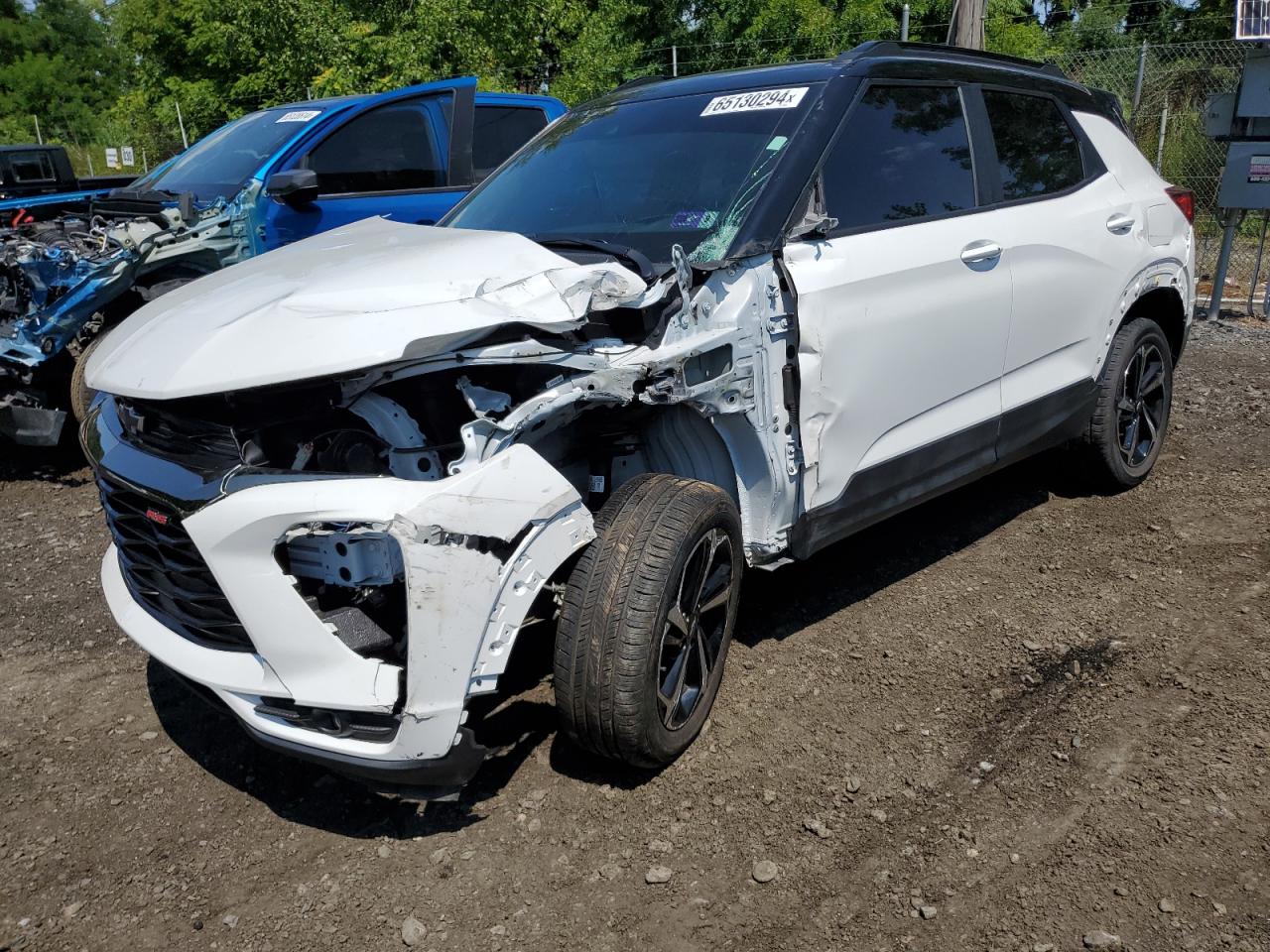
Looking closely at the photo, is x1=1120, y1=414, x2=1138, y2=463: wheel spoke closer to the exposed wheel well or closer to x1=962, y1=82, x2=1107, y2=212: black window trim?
the exposed wheel well

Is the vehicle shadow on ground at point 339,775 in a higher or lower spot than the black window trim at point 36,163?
lower

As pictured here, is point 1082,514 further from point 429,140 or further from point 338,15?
point 338,15

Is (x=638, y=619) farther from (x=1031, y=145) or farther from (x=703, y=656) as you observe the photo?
(x=1031, y=145)

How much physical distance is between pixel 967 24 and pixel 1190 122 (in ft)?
12.4

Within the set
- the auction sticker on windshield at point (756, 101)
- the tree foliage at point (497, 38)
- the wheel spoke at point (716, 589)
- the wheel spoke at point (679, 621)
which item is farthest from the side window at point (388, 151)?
the tree foliage at point (497, 38)

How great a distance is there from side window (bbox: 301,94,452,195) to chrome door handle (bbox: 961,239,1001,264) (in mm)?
4258

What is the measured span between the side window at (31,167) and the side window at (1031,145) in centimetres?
894

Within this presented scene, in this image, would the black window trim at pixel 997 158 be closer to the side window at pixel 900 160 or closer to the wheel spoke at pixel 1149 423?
the side window at pixel 900 160

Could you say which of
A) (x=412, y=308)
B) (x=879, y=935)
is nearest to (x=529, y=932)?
(x=879, y=935)

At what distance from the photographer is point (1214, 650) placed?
3652 mm

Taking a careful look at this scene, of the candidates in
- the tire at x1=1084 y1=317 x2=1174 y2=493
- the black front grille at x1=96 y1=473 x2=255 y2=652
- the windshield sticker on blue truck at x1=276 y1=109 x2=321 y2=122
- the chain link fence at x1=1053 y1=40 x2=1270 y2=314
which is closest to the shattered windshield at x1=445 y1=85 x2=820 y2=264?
the black front grille at x1=96 y1=473 x2=255 y2=652

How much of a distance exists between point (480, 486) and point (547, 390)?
13.6 inches

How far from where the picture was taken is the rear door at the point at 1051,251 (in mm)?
4102

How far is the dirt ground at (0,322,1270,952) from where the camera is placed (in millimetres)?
2533
